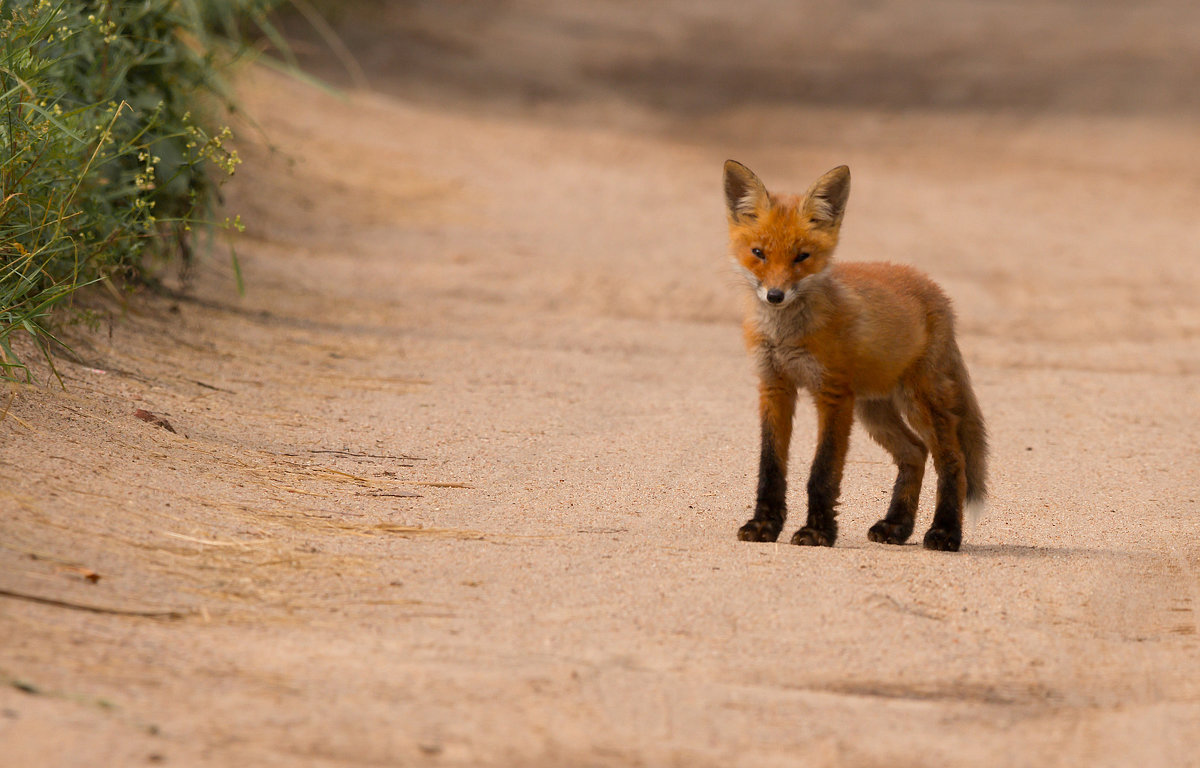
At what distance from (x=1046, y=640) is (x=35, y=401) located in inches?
153

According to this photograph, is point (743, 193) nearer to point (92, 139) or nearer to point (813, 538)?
point (813, 538)

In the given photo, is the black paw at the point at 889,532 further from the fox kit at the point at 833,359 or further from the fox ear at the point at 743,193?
the fox ear at the point at 743,193

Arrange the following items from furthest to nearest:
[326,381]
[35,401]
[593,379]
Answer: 1. [593,379]
2. [326,381]
3. [35,401]

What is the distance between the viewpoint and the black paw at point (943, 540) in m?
4.98

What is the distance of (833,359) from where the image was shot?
495 cm

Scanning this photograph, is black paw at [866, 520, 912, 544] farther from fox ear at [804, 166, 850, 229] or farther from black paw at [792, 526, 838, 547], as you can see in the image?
fox ear at [804, 166, 850, 229]

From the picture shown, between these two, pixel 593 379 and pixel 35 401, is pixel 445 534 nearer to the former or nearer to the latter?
pixel 35 401

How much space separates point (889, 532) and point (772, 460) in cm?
58

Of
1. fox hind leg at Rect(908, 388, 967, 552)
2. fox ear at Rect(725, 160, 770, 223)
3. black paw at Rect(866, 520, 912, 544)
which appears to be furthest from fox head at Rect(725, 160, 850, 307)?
black paw at Rect(866, 520, 912, 544)

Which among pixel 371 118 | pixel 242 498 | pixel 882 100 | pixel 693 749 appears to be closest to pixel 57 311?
pixel 242 498

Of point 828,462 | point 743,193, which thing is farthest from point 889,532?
point 743,193

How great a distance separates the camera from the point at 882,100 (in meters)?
19.6

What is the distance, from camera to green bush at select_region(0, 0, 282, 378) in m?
5.18

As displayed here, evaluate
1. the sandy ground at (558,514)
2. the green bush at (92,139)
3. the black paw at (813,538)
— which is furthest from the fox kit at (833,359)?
the green bush at (92,139)
